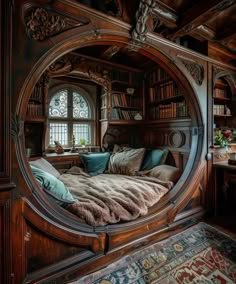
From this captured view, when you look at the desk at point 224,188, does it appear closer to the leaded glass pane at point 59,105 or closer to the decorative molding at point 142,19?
the decorative molding at point 142,19

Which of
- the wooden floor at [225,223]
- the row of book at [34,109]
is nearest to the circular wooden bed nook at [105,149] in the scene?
the row of book at [34,109]

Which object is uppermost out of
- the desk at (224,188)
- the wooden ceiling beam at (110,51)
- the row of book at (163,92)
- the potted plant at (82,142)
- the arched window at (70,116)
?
the wooden ceiling beam at (110,51)

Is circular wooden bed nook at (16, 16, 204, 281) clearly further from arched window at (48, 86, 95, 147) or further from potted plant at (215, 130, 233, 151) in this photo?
potted plant at (215, 130, 233, 151)

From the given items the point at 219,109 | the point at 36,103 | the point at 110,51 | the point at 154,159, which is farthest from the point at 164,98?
the point at 36,103

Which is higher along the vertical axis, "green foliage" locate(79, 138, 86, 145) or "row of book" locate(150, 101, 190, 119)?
"row of book" locate(150, 101, 190, 119)

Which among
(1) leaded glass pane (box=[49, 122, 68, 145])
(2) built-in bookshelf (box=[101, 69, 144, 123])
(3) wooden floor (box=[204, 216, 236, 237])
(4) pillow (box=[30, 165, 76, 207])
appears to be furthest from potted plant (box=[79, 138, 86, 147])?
(3) wooden floor (box=[204, 216, 236, 237])

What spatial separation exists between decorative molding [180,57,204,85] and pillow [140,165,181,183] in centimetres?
131

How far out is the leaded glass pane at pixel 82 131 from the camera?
3438 mm

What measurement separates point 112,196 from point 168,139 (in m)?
1.67

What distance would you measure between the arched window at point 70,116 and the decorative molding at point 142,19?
179 centimetres

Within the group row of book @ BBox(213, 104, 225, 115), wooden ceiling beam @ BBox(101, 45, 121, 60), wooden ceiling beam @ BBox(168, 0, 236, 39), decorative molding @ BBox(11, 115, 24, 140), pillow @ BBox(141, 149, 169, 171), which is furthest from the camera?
row of book @ BBox(213, 104, 225, 115)

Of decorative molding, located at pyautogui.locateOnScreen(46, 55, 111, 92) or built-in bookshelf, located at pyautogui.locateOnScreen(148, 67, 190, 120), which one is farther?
built-in bookshelf, located at pyautogui.locateOnScreen(148, 67, 190, 120)

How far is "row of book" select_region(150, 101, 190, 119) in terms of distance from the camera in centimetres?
288

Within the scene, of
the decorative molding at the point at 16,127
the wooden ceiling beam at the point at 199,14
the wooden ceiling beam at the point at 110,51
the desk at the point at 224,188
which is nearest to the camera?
the decorative molding at the point at 16,127
